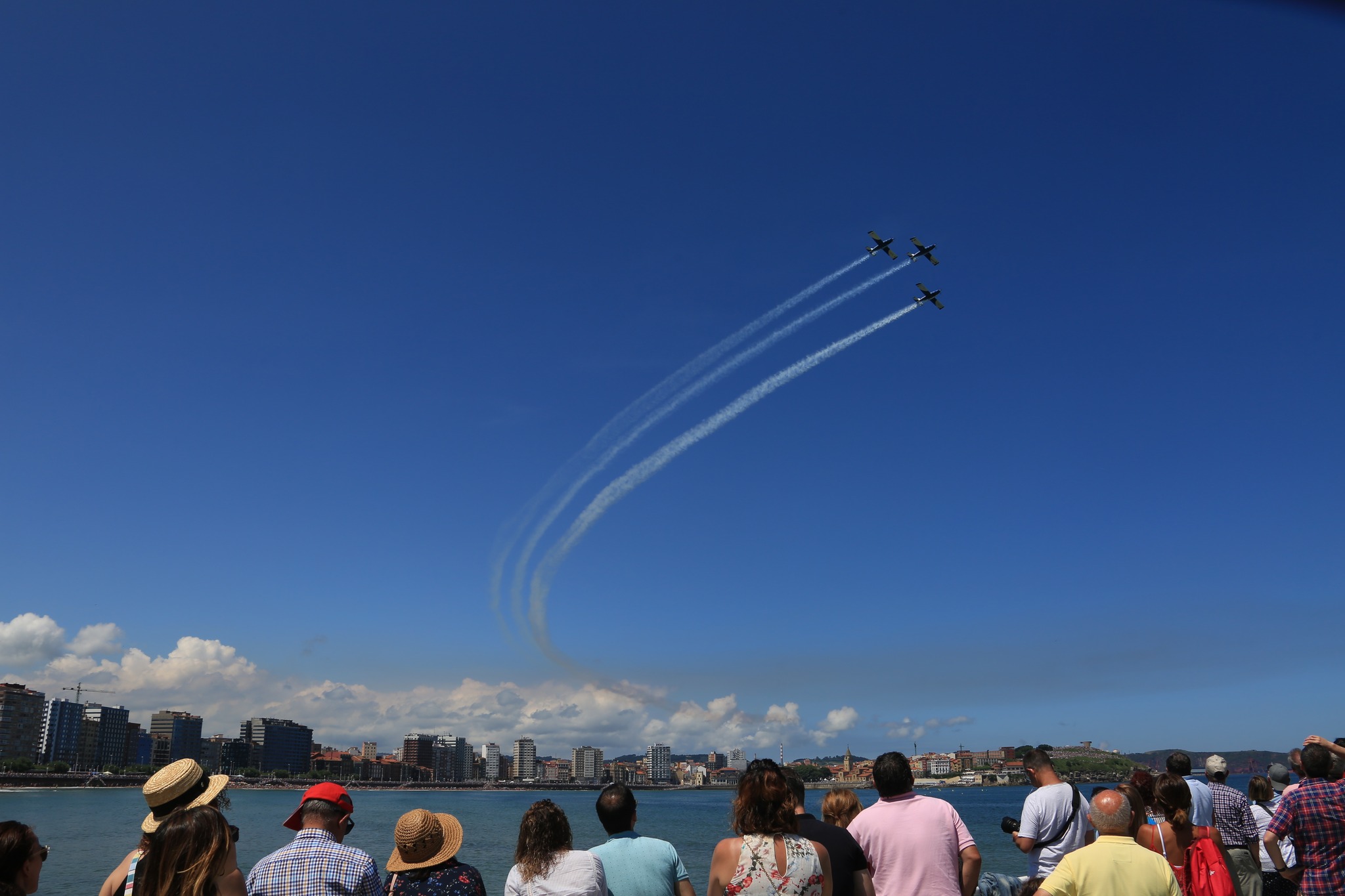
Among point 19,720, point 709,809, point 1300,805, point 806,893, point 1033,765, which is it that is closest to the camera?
point 806,893

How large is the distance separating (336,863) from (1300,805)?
24.8 ft

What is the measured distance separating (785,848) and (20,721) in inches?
9460

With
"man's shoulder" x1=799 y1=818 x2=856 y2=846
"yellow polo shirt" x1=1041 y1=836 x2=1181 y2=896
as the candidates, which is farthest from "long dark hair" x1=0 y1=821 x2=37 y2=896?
"yellow polo shirt" x1=1041 y1=836 x2=1181 y2=896

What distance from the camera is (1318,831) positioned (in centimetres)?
697

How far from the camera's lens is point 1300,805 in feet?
23.2

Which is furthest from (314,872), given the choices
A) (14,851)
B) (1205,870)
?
(1205,870)

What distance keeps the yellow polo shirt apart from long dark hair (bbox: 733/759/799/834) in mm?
1532

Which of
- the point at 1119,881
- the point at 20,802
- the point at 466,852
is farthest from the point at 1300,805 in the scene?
the point at 20,802

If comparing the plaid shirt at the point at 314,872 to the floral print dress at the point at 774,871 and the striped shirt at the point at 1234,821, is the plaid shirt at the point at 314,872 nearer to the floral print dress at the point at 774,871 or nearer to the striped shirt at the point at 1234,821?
the floral print dress at the point at 774,871

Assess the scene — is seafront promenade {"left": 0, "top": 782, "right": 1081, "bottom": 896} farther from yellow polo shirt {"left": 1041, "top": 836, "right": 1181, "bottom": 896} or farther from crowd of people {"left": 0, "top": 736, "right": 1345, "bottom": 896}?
yellow polo shirt {"left": 1041, "top": 836, "right": 1181, "bottom": 896}

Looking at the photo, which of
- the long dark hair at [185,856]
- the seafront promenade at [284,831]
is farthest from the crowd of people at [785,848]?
the seafront promenade at [284,831]

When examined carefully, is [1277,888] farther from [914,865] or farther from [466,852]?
[466,852]

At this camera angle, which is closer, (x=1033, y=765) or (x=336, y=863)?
(x=336, y=863)

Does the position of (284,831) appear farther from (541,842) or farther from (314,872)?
(541,842)
